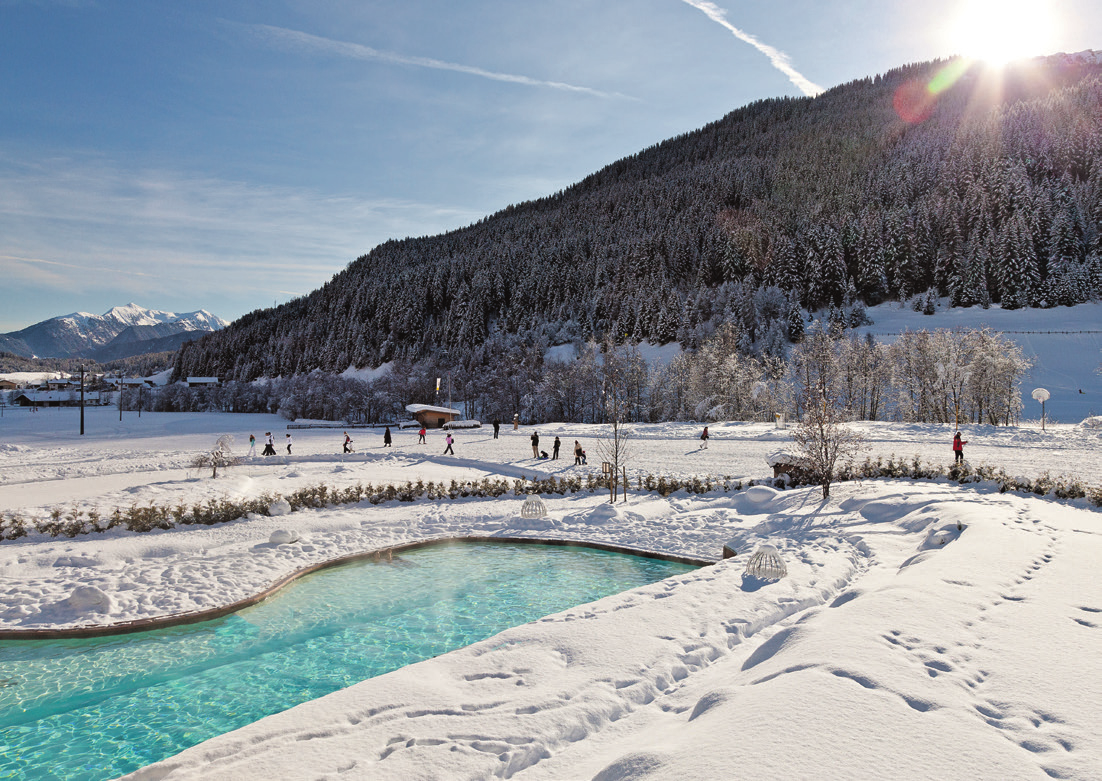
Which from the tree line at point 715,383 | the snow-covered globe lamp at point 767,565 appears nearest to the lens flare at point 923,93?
the tree line at point 715,383

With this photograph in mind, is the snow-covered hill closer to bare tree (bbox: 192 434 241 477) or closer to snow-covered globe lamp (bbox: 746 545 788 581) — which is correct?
snow-covered globe lamp (bbox: 746 545 788 581)

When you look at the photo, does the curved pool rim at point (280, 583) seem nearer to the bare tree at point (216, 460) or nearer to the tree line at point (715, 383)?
the tree line at point (715, 383)

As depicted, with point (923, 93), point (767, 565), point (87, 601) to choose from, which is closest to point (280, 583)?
point (87, 601)

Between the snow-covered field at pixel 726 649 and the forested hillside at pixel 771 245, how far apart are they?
230ft

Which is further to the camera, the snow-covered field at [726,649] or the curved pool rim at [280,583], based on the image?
the curved pool rim at [280,583]

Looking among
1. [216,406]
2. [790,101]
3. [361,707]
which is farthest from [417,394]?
[790,101]

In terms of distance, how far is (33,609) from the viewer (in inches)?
420

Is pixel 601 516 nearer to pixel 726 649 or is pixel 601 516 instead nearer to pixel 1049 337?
pixel 726 649

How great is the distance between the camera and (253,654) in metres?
9.76

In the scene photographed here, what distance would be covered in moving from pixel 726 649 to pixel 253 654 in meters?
8.04

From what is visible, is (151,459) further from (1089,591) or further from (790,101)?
(790,101)

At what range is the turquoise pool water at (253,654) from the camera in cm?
736

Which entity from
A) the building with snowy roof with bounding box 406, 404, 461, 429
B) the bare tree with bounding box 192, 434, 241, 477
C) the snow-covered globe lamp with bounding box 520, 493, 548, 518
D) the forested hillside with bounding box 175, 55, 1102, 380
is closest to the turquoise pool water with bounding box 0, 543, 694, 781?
the snow-covered globe lamp with bounding box 520, 493, 548, 518

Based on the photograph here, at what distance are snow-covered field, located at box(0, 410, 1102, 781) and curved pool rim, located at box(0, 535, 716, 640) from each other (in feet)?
1.10
